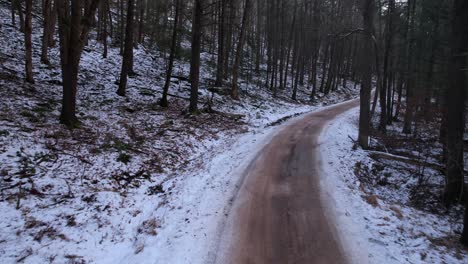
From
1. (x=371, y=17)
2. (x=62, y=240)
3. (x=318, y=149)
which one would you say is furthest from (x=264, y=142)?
(x=62, y=240)

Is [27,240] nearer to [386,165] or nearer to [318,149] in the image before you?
[318,149]

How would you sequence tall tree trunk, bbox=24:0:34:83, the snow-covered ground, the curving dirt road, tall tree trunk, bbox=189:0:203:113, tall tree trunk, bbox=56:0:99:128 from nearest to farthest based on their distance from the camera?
the curving dirt road, the snow-covered ground, tall tree trunk, bbox=56:0:99:128, tall tree trunk, bbox=24:0:34:83, tall tree trunk, bbox=189:0:203:113

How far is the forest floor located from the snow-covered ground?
2741mm

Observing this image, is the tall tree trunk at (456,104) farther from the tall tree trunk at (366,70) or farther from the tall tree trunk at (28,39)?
the tall tree trunk at (28,39)

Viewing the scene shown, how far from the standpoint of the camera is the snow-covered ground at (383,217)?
5.37 m

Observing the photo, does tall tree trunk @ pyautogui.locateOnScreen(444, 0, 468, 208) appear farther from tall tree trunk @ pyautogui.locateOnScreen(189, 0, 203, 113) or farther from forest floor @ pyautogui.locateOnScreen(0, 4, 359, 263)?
tall tree trunk @ pyautogui.locateOnScreen(189, 0, 203, 113)

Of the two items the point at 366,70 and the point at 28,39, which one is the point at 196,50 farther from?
the point at 366,70

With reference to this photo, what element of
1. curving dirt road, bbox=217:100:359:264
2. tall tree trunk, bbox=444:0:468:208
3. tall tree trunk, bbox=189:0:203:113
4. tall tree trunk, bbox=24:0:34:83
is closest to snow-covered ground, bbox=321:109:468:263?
curving dirt road, bbox=217:100:359:264

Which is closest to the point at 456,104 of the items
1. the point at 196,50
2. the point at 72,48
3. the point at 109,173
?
the point at 109,173

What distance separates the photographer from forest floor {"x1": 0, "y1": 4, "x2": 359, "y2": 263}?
17.5 feet

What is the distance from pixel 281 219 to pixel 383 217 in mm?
2339

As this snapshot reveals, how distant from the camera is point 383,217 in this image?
21.6ft

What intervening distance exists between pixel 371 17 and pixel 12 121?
43.9 feet

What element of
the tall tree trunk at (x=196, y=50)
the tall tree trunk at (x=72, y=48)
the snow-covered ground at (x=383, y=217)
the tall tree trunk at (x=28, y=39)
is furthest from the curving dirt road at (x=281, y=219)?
the tall tree trunk at (x=28, y=39)
